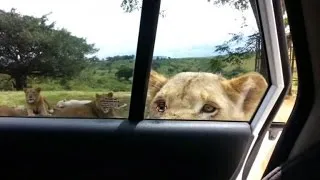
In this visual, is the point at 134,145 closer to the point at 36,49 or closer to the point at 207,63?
the point at 207,63

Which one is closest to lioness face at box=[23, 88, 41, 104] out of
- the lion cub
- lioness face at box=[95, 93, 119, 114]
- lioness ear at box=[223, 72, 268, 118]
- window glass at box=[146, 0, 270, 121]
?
the lion cub

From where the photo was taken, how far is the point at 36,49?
7.88 feet

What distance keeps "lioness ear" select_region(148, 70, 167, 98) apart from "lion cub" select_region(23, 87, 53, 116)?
560 mm

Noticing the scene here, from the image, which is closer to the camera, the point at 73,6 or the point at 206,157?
the point at 73,6

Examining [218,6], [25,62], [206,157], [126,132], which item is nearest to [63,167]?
[126,132]

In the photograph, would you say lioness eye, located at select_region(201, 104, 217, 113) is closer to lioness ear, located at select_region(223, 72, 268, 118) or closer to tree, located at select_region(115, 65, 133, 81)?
lioness ear, located at select_region(223, 72, 268, 118)

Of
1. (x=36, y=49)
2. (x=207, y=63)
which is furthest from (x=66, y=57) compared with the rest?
(x=207, y=63)

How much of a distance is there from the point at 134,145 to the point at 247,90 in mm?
718

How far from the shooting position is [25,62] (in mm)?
2426

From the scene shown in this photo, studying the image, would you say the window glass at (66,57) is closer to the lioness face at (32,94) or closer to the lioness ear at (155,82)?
the lioness face at (32,94)

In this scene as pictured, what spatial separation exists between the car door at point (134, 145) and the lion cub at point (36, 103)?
41 mm

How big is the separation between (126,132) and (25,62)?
0.64 meters

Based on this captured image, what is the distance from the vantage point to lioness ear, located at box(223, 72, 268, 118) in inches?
102

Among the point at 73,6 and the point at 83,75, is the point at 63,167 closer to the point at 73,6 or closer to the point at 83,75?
Result: the point at 83,75
